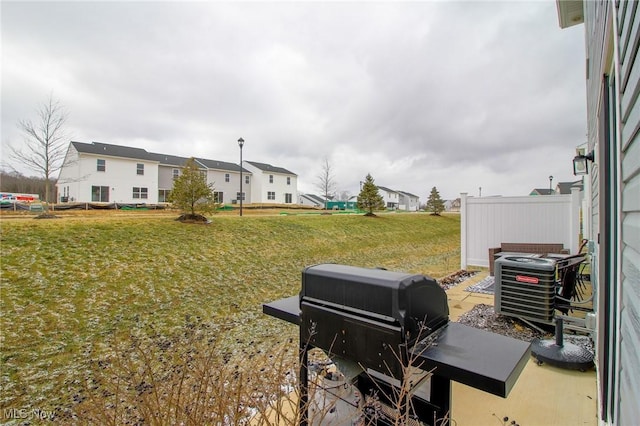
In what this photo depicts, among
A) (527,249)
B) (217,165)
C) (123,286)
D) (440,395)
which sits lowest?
(123,286)

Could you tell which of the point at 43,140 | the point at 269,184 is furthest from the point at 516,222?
the point at 269,184

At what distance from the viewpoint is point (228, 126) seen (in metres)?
26.2

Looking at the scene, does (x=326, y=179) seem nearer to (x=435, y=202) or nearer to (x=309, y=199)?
(x=435, y=202)

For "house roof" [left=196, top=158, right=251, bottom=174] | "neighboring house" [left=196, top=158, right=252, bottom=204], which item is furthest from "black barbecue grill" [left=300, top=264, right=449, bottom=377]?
"house roof" [left=196, top=158, right=251, bottom=174]

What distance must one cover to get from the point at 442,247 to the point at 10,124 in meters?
23.6

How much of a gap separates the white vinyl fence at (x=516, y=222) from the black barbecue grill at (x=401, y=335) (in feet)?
23.6

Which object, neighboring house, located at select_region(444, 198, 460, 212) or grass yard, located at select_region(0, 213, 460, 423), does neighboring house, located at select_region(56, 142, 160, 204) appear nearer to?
grass yard, located at select_region(0, 213, 460, 423)

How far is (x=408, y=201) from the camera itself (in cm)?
7038

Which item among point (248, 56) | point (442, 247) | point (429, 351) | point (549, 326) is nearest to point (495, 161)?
point (442, 247)

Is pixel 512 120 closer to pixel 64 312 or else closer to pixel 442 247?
pixel 442 247

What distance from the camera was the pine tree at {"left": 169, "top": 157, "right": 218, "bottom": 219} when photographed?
12.3 metres

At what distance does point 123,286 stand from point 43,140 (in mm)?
12519

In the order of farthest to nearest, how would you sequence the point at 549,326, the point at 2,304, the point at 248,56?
the point at 248,56, the point at 2,304, the point at 549,326

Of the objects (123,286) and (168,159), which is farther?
(168,159)
